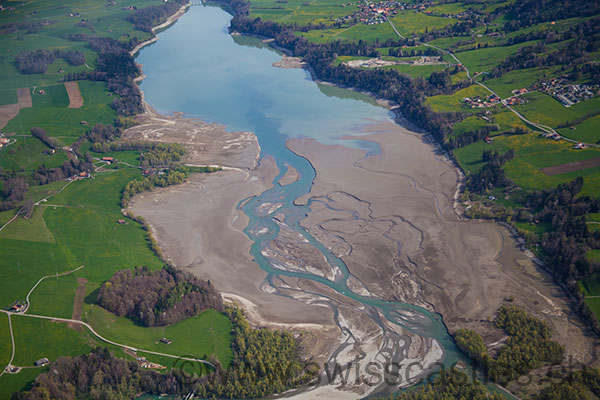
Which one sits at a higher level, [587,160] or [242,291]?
[587,160]

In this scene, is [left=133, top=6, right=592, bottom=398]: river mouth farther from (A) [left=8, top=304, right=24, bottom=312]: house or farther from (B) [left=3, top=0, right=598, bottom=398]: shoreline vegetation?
(A) [left=8, top=304, right=24, bottom=312]: house

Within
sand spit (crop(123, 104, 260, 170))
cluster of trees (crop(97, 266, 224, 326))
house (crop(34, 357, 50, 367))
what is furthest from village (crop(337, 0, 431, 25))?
house (crop(34, 357, 50, 367))

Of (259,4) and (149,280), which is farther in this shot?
(259,4)

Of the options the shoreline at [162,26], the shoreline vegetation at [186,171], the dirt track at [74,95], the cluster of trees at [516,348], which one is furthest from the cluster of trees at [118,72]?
the cluster of trees at [516,348]

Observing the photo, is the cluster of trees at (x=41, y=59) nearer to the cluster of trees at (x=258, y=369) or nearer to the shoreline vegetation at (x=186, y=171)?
the shoreline vegetation at (x=186, y=171)

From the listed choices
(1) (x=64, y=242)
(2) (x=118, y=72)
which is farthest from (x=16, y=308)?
(2) (x=118, y=72)

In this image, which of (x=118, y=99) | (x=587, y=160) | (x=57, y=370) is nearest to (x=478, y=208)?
(x=587, y=160)

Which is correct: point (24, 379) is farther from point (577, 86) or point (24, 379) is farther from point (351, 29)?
point (351, 29)

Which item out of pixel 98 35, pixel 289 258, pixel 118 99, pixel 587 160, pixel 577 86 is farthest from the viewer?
pixel 98 35
